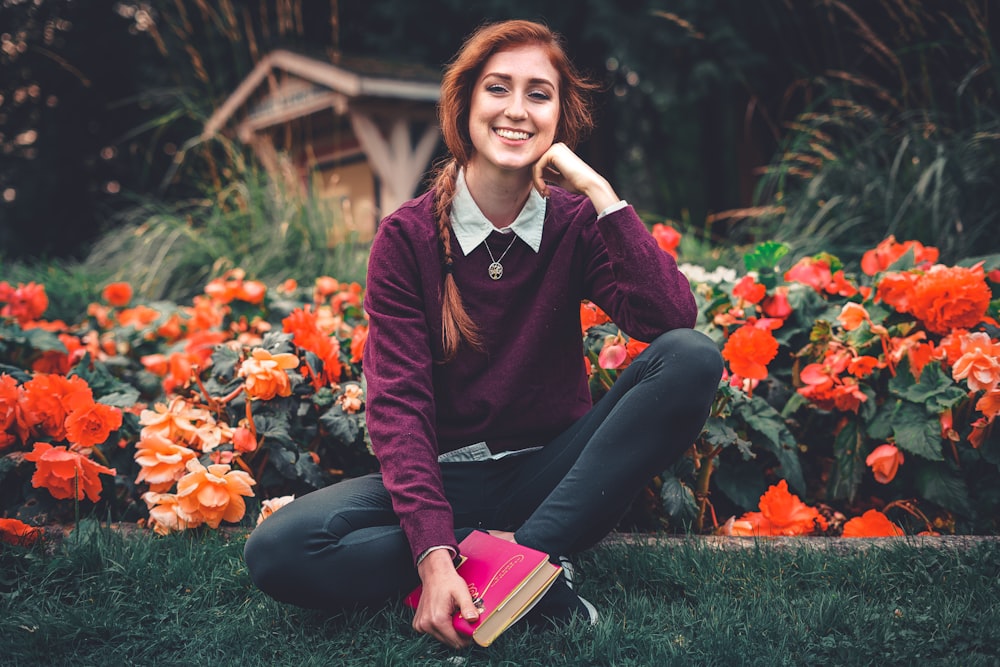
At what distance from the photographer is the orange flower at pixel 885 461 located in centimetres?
210

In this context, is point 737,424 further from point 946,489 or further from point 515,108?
point 515,108

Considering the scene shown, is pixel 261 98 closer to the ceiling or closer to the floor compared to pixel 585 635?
closer to the ceiling

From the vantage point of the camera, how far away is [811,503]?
2295 mm

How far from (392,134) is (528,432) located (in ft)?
17.2

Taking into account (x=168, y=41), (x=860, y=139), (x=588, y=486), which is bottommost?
(x=588, y=486)

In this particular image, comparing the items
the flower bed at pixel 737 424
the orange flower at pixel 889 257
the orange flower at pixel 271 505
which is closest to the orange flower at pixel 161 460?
the flower bed at pixel 737 424

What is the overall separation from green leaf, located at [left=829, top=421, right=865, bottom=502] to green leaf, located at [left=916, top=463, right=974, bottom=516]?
0.16 metres

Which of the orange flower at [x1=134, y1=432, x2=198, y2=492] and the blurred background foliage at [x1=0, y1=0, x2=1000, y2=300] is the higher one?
the blurred background foliage at [x1=0, y1=0, x2=1000, y2=300]

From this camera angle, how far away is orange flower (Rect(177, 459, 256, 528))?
6.46 feet

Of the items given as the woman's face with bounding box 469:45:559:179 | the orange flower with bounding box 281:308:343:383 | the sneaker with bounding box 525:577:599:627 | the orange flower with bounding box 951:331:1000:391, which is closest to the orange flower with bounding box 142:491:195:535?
the orange flower with bounding box 281:308:343:383

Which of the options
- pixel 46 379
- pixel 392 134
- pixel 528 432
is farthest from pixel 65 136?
pixel 528 432

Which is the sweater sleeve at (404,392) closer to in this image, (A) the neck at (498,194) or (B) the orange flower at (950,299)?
(A) the neck at (498,194)

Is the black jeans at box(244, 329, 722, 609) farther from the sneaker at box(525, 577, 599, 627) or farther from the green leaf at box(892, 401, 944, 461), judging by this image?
the green leaf at box(892, 401, 944, 461)

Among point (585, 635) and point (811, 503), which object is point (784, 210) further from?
point (585, 635)
